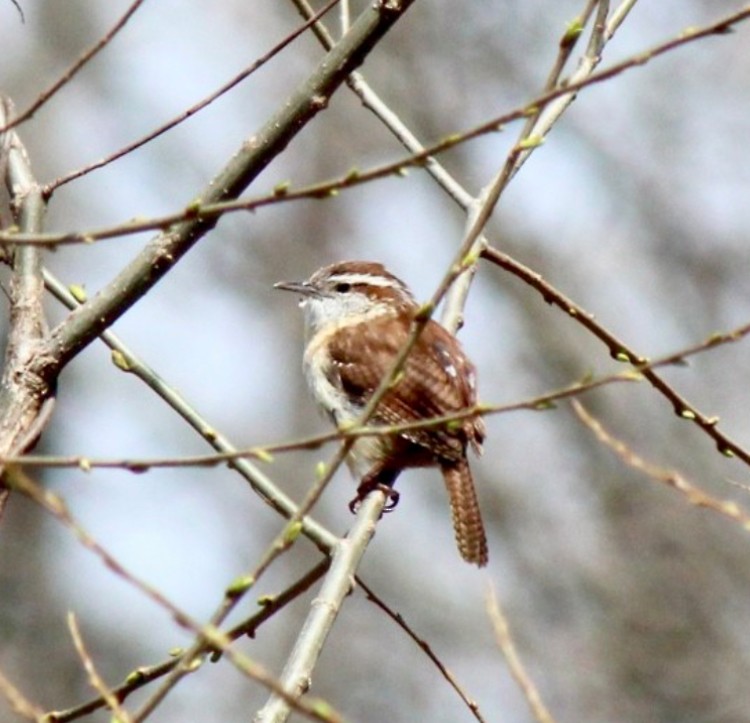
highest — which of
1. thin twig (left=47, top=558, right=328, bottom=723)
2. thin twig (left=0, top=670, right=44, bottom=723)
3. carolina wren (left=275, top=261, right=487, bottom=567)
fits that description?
carolina wren (left=275, top=261, right=487, bottom=567)

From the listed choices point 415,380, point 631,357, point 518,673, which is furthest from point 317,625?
point 415,380

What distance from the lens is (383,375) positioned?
521 cm

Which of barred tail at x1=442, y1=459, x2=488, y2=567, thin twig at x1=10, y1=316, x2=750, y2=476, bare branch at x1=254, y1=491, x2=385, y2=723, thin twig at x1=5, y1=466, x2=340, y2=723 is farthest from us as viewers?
barred tail at x1=442, y1=459, x2=488, y2=567

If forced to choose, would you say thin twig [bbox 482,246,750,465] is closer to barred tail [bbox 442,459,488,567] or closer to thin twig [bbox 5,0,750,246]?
thin twig [bbox 5,0,750,246]

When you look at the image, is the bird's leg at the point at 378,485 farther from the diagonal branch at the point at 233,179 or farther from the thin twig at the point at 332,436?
the thin twig at the point at 332,436

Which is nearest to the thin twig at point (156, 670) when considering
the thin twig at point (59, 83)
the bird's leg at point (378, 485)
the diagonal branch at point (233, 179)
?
the diagonal branch at point (233, 179)

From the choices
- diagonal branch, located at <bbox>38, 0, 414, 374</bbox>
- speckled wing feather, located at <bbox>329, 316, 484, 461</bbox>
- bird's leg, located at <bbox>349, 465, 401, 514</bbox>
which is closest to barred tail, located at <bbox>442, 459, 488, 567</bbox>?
speckled wing feather, located at <bbox>329, 316, 484, 461</bbox>

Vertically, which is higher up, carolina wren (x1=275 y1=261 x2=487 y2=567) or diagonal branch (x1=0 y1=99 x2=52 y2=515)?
carolina wren (x1=275 y1=261 x2=487 y2=567)

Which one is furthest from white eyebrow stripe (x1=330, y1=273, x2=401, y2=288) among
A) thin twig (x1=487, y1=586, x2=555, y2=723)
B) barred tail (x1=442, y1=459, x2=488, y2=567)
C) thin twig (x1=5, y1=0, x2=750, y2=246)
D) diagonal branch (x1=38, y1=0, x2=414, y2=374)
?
thin twig (x1=5, y1=0, x2=750, y2=246)

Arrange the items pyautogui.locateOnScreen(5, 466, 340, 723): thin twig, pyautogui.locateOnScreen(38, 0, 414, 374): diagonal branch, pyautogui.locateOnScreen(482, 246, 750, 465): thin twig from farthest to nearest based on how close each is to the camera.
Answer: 1. pyautogui.locateOnScreen(482, 246, 750, 465): thin twig
2. pyautogui.locateOnScreen(38, 0, 414, 374): diagonal branch
3. pyautogui.locateOnScreen(5, 466, 340, 723): thin twig

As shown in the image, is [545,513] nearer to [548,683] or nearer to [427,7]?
[548,683]

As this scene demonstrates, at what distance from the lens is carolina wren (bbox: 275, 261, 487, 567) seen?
5.59 m

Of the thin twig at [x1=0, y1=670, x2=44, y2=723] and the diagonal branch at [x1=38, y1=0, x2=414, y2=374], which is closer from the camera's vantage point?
the thin twig at [x1=0, y1=670, x2=44, y2=723]

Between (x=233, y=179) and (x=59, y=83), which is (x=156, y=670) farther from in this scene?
(x=59, y=83)
